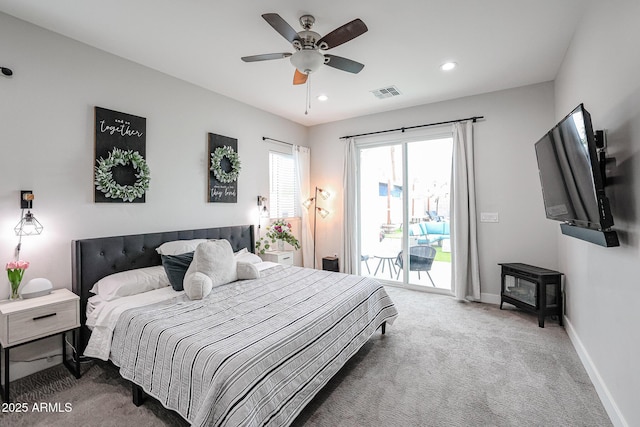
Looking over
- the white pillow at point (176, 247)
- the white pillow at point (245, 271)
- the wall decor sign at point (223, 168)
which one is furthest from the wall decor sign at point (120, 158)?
the white pillow at point (245, 271)

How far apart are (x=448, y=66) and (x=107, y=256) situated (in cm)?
409

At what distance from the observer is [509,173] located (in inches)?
158

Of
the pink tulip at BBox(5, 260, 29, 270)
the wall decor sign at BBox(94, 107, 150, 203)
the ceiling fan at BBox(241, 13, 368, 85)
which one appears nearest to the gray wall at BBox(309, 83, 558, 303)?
the ceiling fan at BBox(241, 13, 368, 85)

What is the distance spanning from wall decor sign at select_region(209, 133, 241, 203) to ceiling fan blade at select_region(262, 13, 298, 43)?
2.06 metres

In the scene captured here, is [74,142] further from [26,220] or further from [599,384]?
[599,384]

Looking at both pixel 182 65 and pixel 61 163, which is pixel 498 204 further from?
pixel 61 163

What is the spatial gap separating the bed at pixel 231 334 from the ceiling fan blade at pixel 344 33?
2.10 m

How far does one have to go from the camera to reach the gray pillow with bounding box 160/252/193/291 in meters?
2.76

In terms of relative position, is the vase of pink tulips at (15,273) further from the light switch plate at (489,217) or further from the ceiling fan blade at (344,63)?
the light switch plate at (489,217)

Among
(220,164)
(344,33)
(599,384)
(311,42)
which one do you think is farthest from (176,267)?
(599,384)

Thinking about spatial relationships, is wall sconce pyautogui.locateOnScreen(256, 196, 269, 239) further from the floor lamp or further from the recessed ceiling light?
the recessed ceiling light

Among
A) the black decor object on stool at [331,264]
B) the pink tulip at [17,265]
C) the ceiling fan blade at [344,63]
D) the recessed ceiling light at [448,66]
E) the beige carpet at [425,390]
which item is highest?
the recessed ceiling light at [448,66]

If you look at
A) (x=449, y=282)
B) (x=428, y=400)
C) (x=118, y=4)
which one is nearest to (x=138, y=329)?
(x=428, y=400)

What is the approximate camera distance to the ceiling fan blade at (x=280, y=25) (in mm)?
1980
